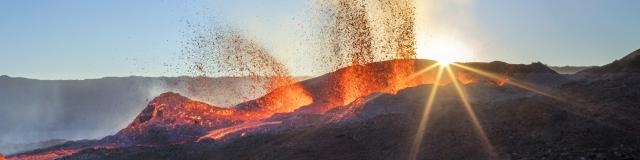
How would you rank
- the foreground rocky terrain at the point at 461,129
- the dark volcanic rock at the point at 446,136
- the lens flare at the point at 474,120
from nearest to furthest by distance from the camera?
the dark volcanic rock at the point at 446,136
the foreground rocky terrain at the point at 461,129
the lens flare at the point at 474,120

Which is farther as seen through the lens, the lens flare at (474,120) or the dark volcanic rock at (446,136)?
the lens flare at (474,120)

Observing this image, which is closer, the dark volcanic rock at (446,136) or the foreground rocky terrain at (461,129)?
the dark volcanic rock at (446,136)

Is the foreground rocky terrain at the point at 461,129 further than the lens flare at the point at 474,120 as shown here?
No

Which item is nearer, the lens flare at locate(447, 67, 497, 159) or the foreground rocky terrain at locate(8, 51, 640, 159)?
the foreground rocky terrain at locate(8, 51, 640, 159)

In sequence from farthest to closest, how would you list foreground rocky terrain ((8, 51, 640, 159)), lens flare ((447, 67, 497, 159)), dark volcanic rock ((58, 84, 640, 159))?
1. lens flare ((447, 67, 497, 159))
2. foreground rocky terrain ((8, 51, 640, 159))
3. dark volcanic rock ((58, 84, 640, 159))

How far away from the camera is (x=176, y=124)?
994 inches

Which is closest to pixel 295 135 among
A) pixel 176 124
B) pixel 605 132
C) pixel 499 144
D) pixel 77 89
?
pixel 499 144

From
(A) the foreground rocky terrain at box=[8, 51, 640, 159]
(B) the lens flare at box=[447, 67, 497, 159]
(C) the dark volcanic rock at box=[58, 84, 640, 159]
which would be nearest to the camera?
(C) the dark volcanic rock at box=[58, 84, 640, 159]

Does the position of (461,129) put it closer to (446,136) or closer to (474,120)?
(446,136)

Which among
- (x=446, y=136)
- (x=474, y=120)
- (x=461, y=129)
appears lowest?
(x=446, y=136)

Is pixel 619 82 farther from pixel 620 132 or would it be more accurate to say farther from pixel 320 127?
pixel 320 127

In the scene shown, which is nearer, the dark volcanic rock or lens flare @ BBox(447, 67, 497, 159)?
the dark volcanic rock

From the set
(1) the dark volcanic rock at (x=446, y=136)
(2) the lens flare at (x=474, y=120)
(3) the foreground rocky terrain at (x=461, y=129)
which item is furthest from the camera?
(2) the lens flare at (x=474, y=120)

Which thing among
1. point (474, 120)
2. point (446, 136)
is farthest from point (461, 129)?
point (474, 120)
